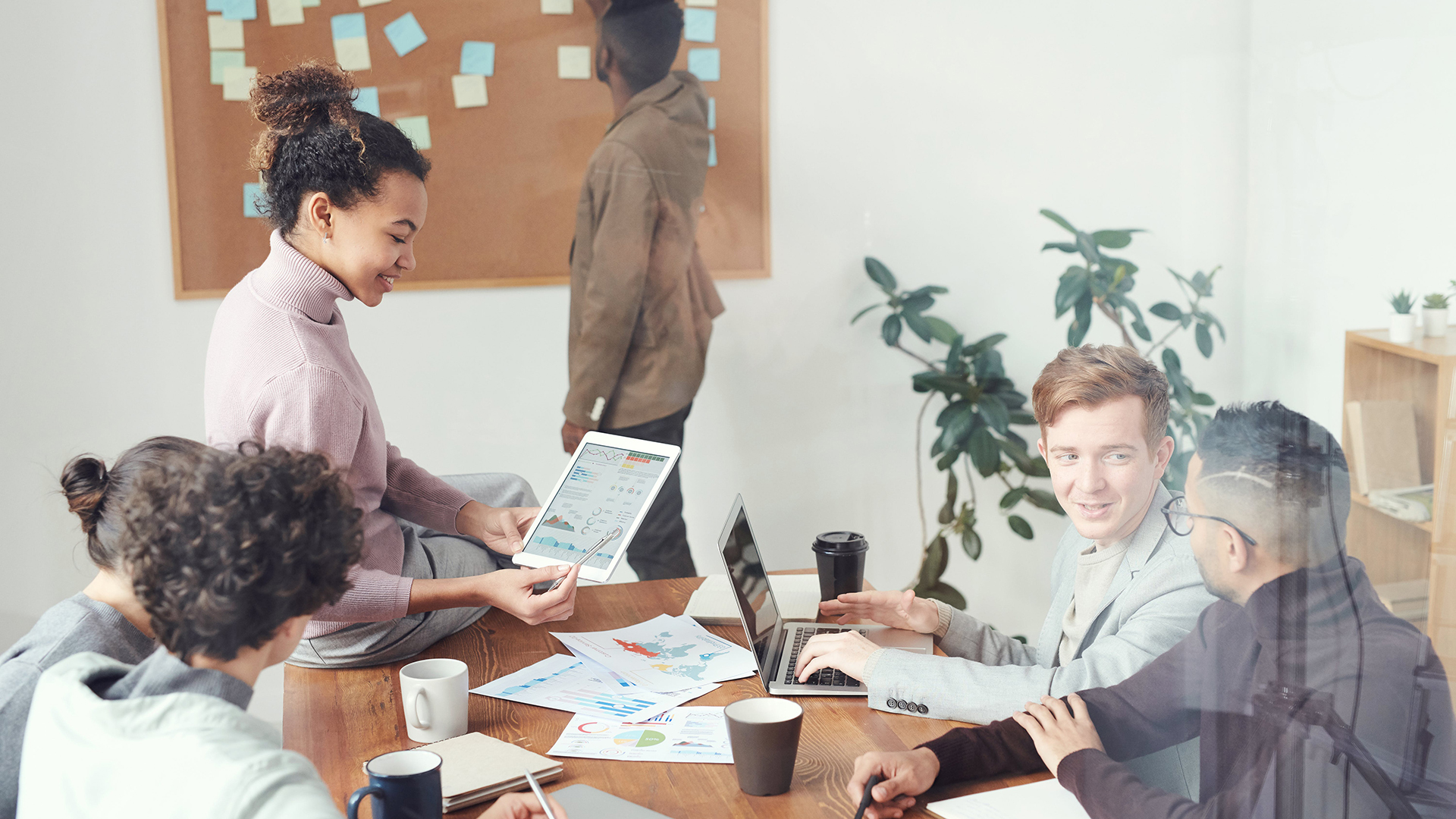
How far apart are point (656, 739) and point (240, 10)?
2087 millimetres

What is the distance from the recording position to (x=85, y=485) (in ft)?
3.53

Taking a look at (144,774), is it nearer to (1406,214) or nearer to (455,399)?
(1406,214)

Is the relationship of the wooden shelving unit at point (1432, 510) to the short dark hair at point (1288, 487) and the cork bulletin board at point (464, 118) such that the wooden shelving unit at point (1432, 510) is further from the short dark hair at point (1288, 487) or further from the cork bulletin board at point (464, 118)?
the cork bulletin board at point (464, 118)

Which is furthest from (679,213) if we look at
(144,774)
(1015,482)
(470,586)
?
(144,774)

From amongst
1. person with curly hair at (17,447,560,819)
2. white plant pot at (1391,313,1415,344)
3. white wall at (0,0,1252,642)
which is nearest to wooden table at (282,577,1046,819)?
person with curly hair at (17,447,560,819)

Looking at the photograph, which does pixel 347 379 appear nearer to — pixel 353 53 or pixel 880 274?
pixel 353 53

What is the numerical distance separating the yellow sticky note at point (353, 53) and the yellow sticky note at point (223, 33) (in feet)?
0.69

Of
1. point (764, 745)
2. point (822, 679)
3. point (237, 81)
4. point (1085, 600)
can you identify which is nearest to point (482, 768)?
point (764, 745)

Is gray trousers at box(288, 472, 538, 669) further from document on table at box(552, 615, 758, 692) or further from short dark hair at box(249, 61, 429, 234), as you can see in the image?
short dark hair at box(249, 61, 429, 234)

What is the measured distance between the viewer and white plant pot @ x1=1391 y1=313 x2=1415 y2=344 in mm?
1045

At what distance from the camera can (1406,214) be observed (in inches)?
42.5

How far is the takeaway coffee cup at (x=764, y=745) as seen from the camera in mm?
952

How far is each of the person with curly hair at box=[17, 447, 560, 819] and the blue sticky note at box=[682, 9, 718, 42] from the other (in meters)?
1.96

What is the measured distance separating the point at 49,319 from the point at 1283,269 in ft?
8.17
